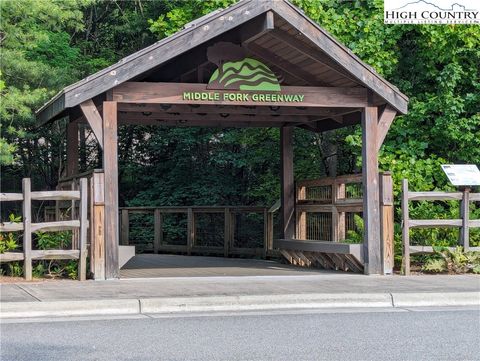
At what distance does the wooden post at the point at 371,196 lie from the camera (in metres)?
13.9

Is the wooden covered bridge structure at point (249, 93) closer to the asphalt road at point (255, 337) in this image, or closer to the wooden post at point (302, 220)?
the wooden post at point (302, 220)

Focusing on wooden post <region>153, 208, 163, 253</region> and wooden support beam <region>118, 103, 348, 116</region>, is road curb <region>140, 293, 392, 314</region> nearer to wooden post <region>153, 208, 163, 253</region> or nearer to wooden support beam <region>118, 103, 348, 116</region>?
wooden support beam <region>118, 103, 348, 116</region>

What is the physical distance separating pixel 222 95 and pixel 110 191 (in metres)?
2.62

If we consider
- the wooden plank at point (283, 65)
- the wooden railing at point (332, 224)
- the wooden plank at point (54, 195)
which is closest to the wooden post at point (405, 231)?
the wooden railing at point (332, 224)

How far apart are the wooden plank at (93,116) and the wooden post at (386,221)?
5075 millimetres

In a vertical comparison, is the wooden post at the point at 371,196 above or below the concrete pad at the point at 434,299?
above

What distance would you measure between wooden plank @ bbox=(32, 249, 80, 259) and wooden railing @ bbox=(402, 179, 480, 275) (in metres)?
5.75

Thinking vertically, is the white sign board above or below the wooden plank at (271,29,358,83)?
below

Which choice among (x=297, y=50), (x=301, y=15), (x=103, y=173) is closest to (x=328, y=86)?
(x=297, y=50)

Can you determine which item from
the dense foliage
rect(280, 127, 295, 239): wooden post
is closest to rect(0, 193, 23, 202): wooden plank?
the dense foliage

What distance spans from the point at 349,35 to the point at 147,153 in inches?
378

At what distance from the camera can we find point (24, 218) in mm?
12383

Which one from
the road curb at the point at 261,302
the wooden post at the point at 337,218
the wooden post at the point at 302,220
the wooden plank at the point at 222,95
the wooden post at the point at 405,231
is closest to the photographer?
the road curb at the point at 261,302

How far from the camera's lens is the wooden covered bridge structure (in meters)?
12.7
